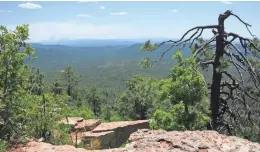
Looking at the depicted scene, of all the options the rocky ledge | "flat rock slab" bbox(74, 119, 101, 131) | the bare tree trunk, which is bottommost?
"flat rock slab" bbox(74, 119, 101, 131)

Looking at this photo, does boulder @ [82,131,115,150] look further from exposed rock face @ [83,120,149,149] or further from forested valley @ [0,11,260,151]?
forested valley @ [0,11,260,151]

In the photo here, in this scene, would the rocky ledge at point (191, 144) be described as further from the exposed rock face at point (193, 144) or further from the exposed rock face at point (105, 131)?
the exposed rock face at point (105, 131)

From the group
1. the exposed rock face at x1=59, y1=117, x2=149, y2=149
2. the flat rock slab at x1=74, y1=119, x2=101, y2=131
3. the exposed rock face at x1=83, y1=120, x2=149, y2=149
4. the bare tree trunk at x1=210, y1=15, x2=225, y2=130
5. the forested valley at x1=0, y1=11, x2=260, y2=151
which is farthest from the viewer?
the flat rock slab at x1=74, y1=119, x2=101, y2=131

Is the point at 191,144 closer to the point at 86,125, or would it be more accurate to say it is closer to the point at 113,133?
the point at 113,133

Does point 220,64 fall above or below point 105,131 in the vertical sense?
above

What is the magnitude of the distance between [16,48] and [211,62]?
706 centimetres

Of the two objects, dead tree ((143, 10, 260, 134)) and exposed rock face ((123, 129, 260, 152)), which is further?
dead tree ((143, 10, 260, 134))

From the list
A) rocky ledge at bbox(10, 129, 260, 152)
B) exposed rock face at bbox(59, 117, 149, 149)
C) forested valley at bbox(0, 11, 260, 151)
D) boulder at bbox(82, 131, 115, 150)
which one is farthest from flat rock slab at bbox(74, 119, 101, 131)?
rocky ledge at bbox(10, 129, 260, 152)


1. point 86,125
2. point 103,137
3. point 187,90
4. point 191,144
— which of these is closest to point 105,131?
point 103,137

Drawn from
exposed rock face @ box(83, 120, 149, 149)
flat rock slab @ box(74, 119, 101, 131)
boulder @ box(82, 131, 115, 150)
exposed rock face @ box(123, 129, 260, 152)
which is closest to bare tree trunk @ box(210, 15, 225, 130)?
exposed rock face @ box(123, 129, 260, 152)

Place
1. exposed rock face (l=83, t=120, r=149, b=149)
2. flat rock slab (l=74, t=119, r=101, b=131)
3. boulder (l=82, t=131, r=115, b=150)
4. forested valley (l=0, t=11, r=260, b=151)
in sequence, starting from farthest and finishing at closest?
flat rock slab (l=74, t=119, r=101, b=131)
exposed rock face (l=83, t=120, r=149, b=149)
boulder (l=82, t=131, r=115, b=150)
forested valley (l=0, t=11, r=260, b=151)

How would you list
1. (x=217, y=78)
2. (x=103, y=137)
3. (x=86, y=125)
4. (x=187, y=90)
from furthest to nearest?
(x=86, y=125)
(x=103, y=137)
(x=217, y=78)
(x=187, y=90)

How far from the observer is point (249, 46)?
1302cm

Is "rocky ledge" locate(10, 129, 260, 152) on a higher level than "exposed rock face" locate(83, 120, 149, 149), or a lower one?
higher
